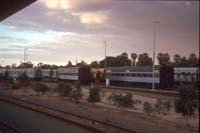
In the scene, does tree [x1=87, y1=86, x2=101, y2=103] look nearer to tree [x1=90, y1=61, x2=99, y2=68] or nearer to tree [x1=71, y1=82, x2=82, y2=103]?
tree [x1=71, y1=82, x2=82, y2=103]

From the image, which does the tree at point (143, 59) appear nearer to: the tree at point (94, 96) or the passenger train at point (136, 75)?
the passenger train at point (136, 75)

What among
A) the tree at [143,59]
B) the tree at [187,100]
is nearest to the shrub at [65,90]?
the tree at [187,100]

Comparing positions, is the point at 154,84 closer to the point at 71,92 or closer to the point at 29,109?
the point at 71,92

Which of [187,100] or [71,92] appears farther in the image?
[71,92]

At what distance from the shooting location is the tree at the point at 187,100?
56.6 ft

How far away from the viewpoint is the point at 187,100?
1777 centimetres

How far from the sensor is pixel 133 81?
185ft

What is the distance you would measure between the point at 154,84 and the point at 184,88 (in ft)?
113

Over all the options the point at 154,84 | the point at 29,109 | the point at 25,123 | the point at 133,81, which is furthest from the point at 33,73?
the point at 25,123

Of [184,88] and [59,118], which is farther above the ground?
[184,88]

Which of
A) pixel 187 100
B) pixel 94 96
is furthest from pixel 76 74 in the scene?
pixel 187 100

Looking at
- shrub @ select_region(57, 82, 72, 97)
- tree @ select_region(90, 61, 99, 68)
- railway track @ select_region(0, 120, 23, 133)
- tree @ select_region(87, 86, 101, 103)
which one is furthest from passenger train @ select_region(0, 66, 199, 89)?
tree @ select_region(90, 61, 99, 68)

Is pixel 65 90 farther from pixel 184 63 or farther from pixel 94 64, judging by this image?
pixel 94 64

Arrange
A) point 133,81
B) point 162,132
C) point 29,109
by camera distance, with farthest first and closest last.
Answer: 1. point 133,81
2. point 29,109
3. point 162,132
